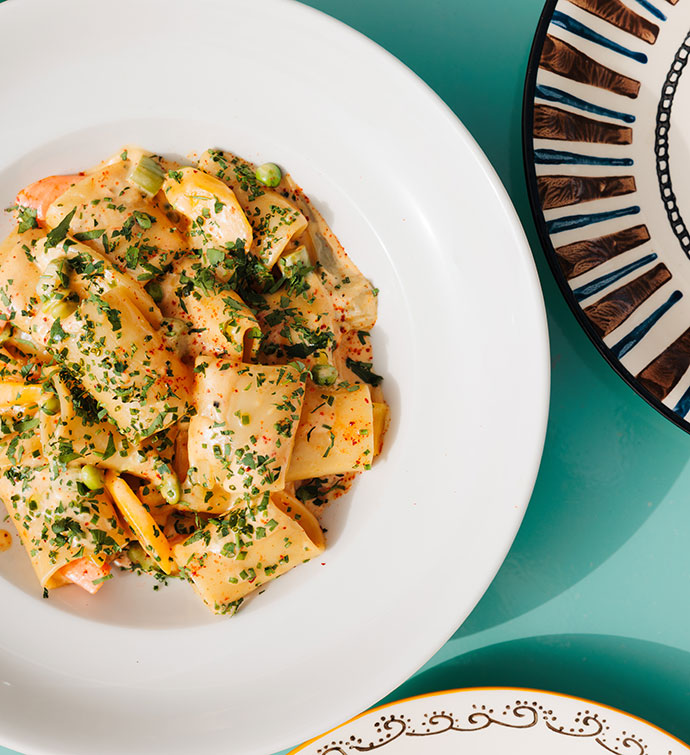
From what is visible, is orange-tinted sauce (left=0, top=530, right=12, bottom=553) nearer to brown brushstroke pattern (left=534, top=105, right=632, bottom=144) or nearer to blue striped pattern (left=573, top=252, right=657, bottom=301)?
blue striped pattern (left=573, top=252, right=657, bottom=301)

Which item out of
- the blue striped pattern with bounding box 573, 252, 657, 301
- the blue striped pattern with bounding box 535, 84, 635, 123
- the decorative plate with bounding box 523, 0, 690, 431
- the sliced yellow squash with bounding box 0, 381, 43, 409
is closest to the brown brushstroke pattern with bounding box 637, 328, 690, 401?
the decorative plate with bounding box 523, 0, 690, 431

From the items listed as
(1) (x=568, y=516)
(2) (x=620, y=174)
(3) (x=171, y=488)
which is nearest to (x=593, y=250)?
(2) (x=620, y=174)

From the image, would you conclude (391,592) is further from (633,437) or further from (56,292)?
(56,292)

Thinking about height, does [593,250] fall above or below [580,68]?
below

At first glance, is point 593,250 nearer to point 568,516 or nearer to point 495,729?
point 568,516

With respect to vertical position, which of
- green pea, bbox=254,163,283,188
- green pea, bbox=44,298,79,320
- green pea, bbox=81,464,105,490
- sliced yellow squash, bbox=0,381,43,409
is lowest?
green pea, bbox=81,464,105,490

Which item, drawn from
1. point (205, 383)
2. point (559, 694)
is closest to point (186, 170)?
point (205, 383)
